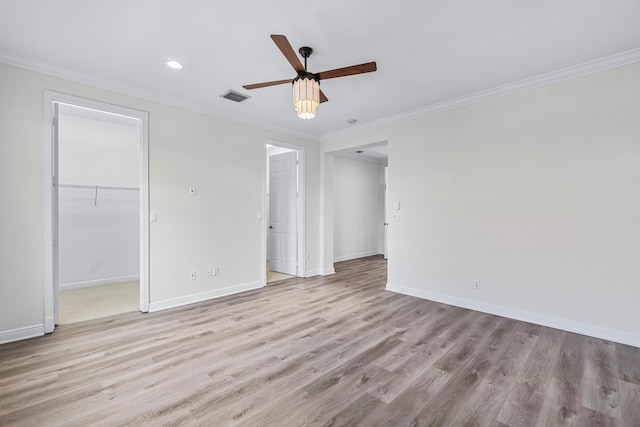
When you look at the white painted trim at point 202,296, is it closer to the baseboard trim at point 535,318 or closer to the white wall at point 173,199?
the white wall at point 173,199

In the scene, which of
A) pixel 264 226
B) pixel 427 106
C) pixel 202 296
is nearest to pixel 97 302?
pixel 202 296

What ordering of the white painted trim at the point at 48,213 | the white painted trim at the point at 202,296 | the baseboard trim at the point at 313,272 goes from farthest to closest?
the baseboard trim at the point at 313,272
the white painted trim at the point at 202,296
the white painted trim at the point at 48,213

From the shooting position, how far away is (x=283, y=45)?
201 cm

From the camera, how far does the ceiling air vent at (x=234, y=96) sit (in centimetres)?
370

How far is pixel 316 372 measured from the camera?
2346 millimetres

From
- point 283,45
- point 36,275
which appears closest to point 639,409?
point 283,45

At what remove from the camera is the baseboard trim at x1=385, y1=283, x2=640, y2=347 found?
9.34 feet

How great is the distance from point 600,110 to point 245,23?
3.59 m

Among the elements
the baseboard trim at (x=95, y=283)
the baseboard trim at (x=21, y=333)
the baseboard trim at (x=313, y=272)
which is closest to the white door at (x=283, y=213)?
the baseboard trim at (x=313, y=272)

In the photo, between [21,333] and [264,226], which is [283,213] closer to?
[264,226]

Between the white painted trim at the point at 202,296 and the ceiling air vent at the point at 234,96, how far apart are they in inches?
109

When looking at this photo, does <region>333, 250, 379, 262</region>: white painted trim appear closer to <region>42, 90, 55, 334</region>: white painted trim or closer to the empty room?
the empty room

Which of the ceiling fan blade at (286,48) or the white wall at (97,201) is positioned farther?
the white wall at (97,201)

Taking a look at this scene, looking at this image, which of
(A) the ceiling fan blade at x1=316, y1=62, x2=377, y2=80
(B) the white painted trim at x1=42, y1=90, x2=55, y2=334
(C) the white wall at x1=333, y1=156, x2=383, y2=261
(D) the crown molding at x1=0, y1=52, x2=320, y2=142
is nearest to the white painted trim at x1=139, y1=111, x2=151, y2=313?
(D) the crown molding at x1=0, y1=52, x2=320, y2=142
